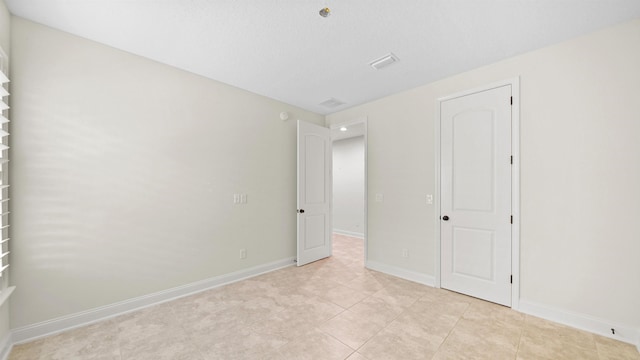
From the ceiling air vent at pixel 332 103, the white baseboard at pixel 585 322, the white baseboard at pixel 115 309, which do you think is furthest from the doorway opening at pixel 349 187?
the white baseboard at pixel 585 322

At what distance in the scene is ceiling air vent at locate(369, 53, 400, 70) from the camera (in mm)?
2424

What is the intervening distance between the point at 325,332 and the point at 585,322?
2300 millimetres

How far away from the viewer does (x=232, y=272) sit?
3.16 m

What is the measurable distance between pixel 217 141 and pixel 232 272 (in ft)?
5.76

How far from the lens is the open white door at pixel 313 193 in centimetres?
377

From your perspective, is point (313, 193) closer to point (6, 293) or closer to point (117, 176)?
point (117, 176)

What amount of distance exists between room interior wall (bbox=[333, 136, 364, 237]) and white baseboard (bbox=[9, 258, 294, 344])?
3319 mm

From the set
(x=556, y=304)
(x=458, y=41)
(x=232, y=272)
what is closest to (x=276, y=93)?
(x=458, y=41)

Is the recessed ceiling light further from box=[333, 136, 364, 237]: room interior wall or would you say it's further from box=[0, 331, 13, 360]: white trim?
box=[333, 136, 364, 237]: room interior wall

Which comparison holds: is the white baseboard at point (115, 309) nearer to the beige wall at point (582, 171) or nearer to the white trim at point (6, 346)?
the white trim at point (6, 346)

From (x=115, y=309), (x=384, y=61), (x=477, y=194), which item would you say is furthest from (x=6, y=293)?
(x=477, y=194)

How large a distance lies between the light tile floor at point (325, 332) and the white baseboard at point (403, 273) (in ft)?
0.63

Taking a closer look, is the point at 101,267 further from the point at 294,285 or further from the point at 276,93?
the point at 276,93

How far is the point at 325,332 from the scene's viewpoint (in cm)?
206
